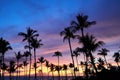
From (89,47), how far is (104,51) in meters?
60.4

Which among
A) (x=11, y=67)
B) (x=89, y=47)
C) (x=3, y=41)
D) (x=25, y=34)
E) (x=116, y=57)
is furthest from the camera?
(x=116, y=57)

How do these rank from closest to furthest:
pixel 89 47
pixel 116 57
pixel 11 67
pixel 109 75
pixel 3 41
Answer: pixel 109 75
pixel 89 47
pixel 3 41
pixel 11 67
pixel 116 57

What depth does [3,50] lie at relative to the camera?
61.6 metres

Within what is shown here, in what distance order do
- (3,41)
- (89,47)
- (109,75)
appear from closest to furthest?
1. (109,75)
2. (89,47)
3. (3,41)

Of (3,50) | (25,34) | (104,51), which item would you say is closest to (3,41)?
(3,50)

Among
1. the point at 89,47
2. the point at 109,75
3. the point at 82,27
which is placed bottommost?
the point at 109,75

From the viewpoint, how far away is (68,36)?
56719 mm

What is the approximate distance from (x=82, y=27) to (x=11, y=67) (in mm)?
62219

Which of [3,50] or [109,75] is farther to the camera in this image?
[3,50]

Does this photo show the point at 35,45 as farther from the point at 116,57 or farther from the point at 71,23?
the point at 116,57

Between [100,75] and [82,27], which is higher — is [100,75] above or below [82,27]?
below

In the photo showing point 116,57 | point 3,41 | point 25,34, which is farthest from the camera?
point 116,57

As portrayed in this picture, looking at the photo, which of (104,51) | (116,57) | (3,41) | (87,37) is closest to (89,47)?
(87,37)

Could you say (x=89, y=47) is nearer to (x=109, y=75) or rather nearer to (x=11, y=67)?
(x=109, y=75)
